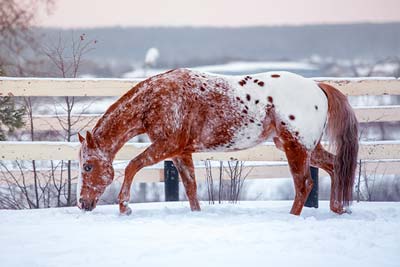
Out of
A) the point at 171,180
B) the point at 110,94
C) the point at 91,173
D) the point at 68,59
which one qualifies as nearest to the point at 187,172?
the point at 171,180

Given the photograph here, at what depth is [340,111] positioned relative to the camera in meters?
5.81

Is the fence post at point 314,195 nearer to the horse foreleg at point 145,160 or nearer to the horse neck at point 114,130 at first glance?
the horse foreleg at point 145,160

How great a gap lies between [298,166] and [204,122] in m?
0.94

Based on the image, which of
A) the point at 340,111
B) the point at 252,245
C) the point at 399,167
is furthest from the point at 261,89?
the point at 399,167

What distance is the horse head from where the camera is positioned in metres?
5.57

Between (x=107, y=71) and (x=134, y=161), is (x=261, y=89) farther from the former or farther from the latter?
(x=107, y=71)

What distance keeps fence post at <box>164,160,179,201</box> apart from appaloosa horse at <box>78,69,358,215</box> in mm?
858

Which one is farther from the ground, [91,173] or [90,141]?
[90,141]

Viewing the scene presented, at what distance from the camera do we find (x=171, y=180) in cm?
664

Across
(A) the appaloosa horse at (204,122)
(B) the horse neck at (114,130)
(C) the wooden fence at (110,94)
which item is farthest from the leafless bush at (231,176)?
(B) the horse neck at (114,130)

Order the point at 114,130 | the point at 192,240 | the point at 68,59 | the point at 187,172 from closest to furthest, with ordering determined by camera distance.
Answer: the point at 192,240, the point at 114,130, the point at 187,172, the point at 68,59

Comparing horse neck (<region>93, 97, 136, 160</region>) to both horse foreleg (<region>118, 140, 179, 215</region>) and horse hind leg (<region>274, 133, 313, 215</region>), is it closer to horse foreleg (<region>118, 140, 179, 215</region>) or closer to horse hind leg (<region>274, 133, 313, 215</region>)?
horse foreleg (<region>118, 140, 179, 215</region>)

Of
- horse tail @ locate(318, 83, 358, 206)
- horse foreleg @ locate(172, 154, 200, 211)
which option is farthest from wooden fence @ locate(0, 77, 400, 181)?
horse tail @ locate(318, 83, 358, 206)

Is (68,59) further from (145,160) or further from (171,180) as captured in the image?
(145,160)
